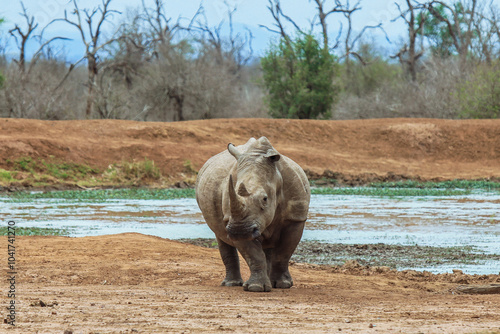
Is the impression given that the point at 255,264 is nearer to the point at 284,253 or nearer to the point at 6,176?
the point at 284,253

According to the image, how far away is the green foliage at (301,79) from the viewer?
47.9 meters

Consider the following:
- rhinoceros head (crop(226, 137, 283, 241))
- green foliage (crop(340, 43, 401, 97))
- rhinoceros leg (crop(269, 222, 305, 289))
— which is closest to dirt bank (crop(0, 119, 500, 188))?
green foliage (crop(340, 43, 401, 97))

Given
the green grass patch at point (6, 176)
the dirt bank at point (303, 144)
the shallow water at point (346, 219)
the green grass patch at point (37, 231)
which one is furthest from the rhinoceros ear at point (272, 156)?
the dirt bank at point (303, 144)

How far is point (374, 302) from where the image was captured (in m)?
7.33

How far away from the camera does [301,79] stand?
47.9m

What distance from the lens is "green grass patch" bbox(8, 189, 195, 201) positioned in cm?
2616

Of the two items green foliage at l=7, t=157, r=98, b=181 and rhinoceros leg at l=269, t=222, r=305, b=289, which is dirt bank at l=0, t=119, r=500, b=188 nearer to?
green foliage at l=7, t=157, r=98, b=181

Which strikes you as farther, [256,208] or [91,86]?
[91,86]

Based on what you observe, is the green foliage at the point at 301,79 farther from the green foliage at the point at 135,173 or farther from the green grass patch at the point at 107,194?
the green grass patch at the point at 107,194

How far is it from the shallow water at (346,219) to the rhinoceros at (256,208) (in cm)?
336

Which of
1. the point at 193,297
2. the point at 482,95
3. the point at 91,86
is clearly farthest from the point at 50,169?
the point at 482,95

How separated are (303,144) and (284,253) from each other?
31.9 m

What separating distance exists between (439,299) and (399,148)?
33.8m

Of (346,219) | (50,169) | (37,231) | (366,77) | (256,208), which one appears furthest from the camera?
→ (366,77)
